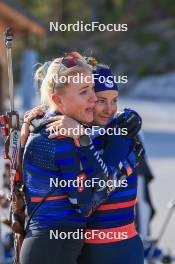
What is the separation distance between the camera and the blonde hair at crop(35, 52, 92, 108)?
3.51 metres

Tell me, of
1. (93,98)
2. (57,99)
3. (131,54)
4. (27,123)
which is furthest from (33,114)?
(131,54)

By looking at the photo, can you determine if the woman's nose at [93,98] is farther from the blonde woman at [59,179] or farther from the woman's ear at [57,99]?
the woman's ear at [57,99]

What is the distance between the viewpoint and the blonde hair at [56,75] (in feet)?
11.5

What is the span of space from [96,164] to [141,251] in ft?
1.57

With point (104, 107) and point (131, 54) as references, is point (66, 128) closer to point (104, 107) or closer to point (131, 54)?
point (104, 107)

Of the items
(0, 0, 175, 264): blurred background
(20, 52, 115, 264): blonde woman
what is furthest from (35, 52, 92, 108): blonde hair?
(0, 0, 175, 264): blurred background

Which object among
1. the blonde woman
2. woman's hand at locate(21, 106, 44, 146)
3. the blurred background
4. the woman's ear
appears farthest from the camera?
the blurred background

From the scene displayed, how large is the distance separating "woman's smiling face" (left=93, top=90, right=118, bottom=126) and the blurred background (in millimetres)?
2864

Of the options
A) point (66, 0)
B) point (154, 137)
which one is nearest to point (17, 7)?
point (154, 137)

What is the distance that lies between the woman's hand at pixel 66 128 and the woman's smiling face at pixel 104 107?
23cm

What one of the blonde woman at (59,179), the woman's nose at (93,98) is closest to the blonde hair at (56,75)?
the blonde woman at (59,179)

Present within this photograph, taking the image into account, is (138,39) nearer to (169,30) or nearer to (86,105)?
(169,30)

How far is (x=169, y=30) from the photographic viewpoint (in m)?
59.5

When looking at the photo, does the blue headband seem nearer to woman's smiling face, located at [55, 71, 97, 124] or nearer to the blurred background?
woman's smiling face, located at [55, 71, 97, 124]
